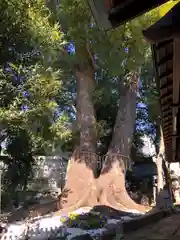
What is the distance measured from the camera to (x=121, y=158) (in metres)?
11.8

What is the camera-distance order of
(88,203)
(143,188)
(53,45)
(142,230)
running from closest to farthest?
(53,45) < (142,230) < (88,203) < (143,188)

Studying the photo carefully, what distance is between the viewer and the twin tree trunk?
10.5 metres

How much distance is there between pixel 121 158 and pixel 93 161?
→ 1181 mm

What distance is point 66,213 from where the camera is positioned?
945 cm

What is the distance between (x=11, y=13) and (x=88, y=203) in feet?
22.0

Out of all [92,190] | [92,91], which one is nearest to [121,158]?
[92,190]

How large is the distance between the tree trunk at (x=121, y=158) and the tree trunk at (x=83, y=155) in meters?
0.55

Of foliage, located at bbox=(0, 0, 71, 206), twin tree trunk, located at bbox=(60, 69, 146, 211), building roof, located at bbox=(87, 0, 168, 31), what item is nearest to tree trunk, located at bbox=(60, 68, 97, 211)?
twin tree trunk, located at bbox=(60, 69, 146, 211)

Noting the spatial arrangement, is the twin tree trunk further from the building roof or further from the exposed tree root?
the building roof

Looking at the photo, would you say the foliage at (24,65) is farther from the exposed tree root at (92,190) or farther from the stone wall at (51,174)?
the stone wall at (51,174)

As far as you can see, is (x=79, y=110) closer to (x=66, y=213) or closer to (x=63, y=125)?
(x=63, y=125)

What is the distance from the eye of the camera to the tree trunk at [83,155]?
10.4 metres

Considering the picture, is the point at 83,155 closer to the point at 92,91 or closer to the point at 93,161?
the point at 93,161

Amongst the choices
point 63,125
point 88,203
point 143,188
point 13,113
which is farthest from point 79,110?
point 143,188
